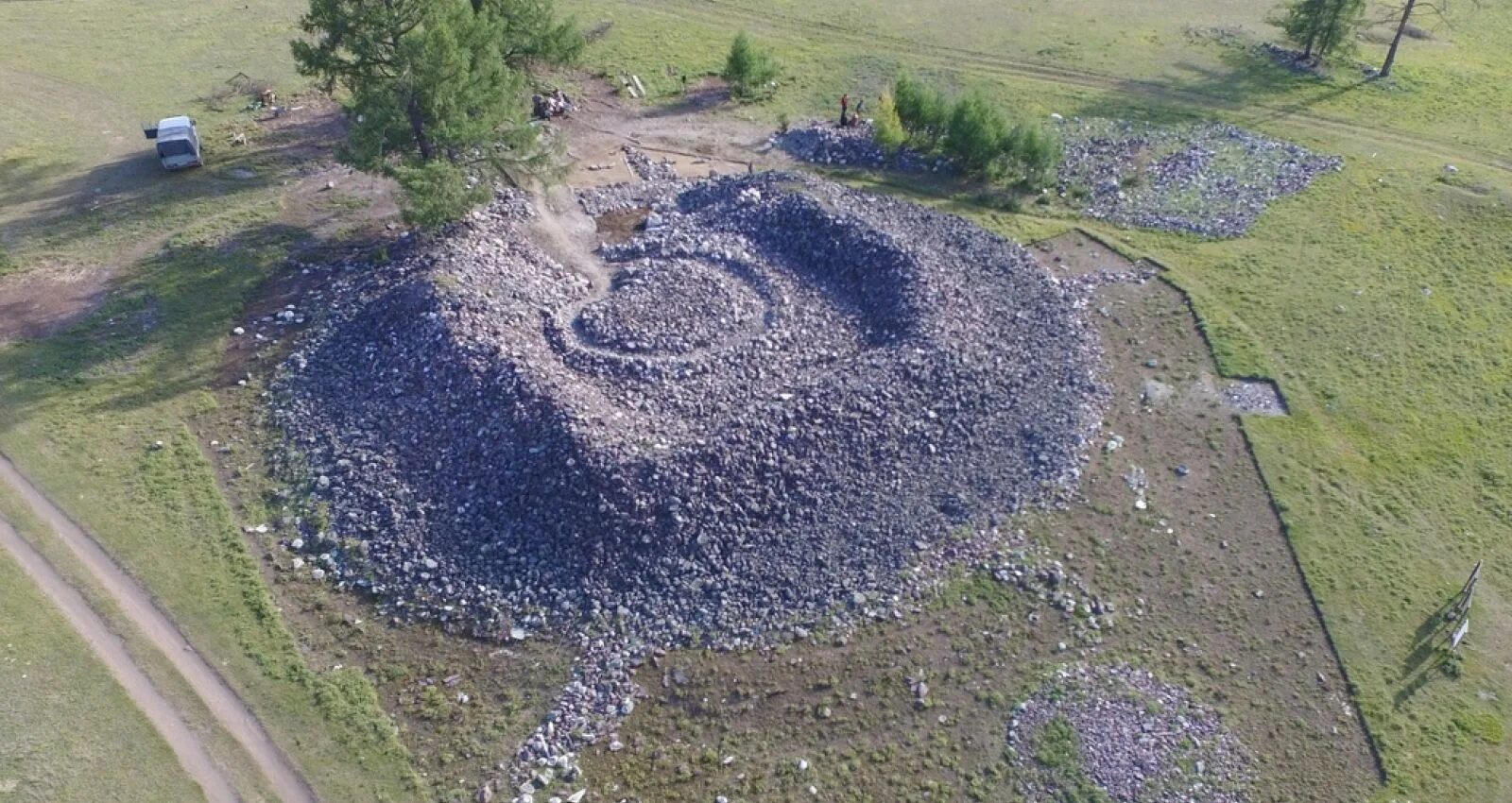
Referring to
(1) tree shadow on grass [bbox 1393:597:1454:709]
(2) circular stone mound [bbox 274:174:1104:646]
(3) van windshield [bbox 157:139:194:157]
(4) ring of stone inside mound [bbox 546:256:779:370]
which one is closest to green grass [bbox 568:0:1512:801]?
(1) tree shadow on grass [bbox 1393:597:1454:709]

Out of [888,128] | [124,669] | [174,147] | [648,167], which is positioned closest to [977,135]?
[888,128]

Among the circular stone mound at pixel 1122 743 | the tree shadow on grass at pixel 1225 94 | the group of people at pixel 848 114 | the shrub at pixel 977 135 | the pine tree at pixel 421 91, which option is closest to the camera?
the circular stone mound at pixel 1122 743

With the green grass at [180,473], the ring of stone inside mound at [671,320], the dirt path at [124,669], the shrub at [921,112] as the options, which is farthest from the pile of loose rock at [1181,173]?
the dirt path at [124,669]

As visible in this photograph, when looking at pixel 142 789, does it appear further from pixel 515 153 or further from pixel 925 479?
pixel 515 153

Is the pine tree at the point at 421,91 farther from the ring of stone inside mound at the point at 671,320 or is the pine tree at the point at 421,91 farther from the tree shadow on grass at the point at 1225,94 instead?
the tree shadow on grass at the point at 1225,94

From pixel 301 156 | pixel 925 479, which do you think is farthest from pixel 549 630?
pixel 301 156

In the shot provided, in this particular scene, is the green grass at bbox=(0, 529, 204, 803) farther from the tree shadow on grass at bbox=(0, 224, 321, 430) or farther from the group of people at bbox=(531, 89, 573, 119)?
the group of people at bbox=(531, 89, 573, 119)
